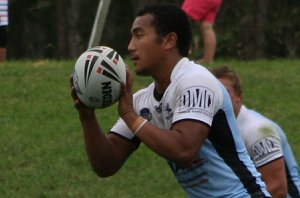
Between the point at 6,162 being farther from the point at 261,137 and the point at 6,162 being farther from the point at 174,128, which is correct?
the point at 174,128

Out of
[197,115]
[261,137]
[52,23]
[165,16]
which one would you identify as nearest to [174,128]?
[197,115]

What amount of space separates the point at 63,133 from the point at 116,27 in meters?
29.0

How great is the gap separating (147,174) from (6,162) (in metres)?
1.27

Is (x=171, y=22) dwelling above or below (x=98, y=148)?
above

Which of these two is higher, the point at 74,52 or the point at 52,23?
the point at 74,52

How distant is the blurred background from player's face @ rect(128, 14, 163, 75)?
2306 cm

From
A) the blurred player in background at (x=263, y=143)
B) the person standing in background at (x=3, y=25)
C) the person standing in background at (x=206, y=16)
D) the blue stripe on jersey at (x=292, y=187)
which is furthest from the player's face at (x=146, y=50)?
the person standing in background at (x=3, y=25)

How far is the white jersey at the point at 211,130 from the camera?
205 inches

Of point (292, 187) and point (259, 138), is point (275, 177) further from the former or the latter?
point (292, 187)

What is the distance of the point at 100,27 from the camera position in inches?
570

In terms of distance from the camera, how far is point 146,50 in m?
5.33

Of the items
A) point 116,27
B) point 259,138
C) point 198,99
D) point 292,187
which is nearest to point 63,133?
point 292,187

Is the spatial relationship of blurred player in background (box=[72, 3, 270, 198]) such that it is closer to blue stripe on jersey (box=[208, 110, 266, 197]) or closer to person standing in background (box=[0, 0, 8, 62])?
blue stripe on jersey (box=[208, 110, 266, 197])

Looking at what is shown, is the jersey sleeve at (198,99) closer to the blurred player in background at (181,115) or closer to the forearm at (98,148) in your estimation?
the blurred player in background at (181,115)
